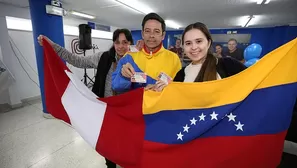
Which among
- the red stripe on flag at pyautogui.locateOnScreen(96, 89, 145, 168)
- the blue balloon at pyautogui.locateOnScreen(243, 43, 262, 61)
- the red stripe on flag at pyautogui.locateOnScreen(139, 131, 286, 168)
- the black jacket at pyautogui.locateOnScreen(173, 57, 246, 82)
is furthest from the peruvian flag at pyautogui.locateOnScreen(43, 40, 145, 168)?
the blue balloon at pyautogui.locateOnScreen(243, 43, 262, 61)

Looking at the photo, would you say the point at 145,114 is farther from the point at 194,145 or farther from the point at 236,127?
the point at 236,127

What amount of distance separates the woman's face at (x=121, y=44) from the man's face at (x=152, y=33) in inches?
11.8

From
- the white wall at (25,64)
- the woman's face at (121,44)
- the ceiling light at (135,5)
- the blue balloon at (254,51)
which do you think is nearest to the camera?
the woman's face at (121,44)

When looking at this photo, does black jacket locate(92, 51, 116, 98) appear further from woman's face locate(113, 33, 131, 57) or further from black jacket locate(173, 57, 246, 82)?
black jacket locate(173, 57, 246, 82)

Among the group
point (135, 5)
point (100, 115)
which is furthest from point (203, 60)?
point (135, 5)

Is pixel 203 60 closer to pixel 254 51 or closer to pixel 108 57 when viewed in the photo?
pixel 108 57

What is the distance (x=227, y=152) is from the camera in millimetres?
804

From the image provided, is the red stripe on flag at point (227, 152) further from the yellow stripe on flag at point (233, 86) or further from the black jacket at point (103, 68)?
the black jacket at point (103, 68)

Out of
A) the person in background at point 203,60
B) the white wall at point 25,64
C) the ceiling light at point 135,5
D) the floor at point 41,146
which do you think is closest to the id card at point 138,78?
the person in background at point 203,60

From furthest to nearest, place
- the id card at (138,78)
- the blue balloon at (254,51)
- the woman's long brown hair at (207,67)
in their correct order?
the blue balloon at (254,51), the id card at (138,78), the woman's long brown hair at (207,67)

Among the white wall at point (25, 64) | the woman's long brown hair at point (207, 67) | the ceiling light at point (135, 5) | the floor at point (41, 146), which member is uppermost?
the ceiling light at point (135, 5)

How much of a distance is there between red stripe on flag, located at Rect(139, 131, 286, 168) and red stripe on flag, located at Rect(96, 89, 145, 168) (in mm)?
188

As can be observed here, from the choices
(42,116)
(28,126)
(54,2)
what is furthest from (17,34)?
(28,126)

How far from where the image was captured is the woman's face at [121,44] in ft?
4.56
